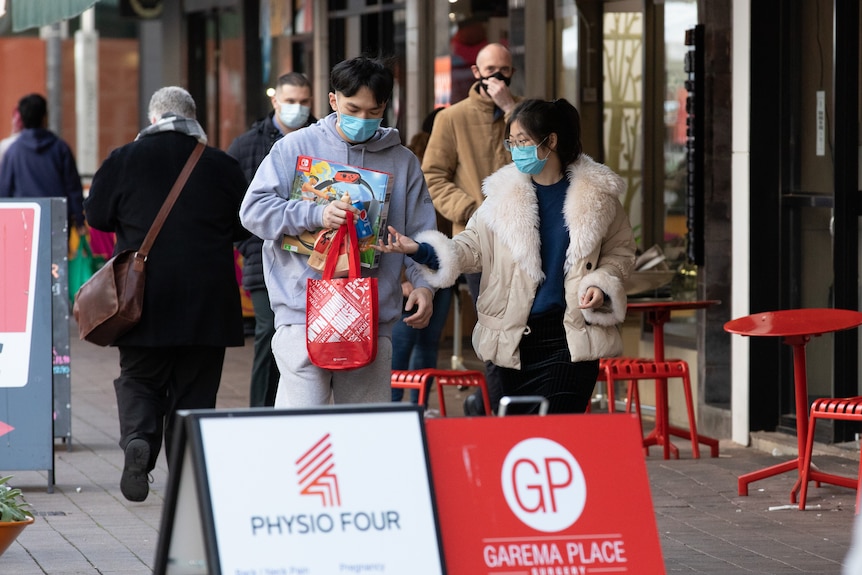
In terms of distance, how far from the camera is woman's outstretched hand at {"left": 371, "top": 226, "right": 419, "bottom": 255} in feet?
18.9

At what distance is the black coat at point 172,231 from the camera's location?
A: 23.7ft

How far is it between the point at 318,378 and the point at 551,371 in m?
0.89

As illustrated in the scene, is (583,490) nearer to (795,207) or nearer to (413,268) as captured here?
(413,268)

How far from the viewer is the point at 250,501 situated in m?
4.20

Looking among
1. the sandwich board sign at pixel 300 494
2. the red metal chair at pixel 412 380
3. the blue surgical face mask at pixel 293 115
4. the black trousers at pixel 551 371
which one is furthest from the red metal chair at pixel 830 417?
the blue surgical face mask at pixel 293 115

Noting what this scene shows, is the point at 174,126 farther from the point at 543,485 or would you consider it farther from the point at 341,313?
the point at 543,485

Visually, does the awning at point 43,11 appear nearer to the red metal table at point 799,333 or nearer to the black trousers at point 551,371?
the black trousers at point 551,371

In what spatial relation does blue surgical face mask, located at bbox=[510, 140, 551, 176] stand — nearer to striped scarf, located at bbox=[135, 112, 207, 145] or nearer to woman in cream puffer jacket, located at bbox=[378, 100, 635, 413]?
woman in cream puffer jacket, located at bbox=[378, 100, 635, 413]

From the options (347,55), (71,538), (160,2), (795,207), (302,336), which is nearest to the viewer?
(302,336)

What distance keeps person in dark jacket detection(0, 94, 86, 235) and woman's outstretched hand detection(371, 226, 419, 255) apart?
341 inches

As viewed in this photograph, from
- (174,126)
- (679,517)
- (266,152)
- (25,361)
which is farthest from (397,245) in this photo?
(266,152)

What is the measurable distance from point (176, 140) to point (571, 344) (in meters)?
2.20

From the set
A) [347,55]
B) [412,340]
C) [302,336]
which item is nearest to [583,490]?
[302,336]

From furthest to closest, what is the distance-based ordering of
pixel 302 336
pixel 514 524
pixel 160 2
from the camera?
pixel 160 2 < pixel 302 336 < pixel 514 524
